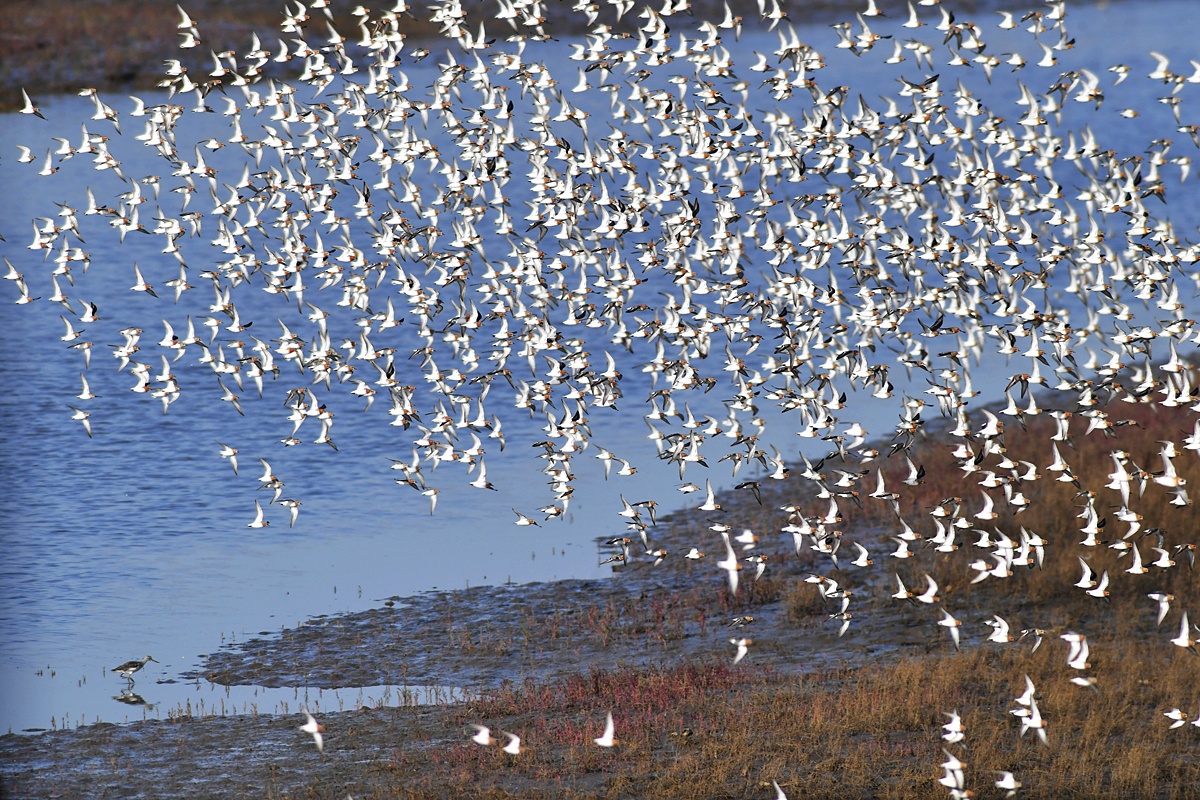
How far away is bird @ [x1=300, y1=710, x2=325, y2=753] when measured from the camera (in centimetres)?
1656

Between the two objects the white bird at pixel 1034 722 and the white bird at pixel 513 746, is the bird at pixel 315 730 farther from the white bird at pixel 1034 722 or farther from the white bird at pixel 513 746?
the white bird at pixel 1034 722

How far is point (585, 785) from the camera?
17156mm

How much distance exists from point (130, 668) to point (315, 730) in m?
6.53

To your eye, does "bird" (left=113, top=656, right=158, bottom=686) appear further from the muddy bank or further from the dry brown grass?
the muddy bank

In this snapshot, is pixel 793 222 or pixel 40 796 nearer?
pixel 40 796

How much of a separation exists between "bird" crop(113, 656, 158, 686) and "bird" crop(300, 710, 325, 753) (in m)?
3.94

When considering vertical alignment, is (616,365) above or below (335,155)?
below

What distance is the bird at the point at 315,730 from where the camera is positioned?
1656 centimetres

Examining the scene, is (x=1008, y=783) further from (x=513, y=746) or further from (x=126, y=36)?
(x=126, y=36)

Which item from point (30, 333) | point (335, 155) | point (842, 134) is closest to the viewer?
point (842, 134)

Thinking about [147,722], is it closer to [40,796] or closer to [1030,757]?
[40,796]

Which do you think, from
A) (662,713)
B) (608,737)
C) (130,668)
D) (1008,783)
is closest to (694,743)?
(662,713)

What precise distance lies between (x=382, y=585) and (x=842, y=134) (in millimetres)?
12416

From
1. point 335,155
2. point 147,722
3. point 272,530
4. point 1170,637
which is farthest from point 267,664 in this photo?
point 1170,637
